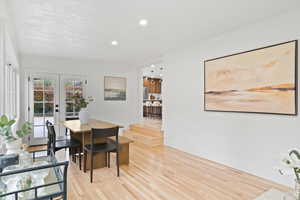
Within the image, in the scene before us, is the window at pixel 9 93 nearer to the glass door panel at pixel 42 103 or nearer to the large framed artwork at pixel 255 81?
Result: the glass door panel at pixel 42 103

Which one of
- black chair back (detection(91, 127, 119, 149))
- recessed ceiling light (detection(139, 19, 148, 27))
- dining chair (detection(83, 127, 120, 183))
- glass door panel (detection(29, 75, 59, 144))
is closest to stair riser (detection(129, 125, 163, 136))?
A: dining chair (detection(83, 127, 120, 183))

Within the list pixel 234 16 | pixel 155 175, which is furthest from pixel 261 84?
pixel 155 175

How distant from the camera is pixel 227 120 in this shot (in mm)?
3324

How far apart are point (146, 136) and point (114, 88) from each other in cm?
211

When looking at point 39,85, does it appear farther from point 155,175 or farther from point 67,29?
point 155,175

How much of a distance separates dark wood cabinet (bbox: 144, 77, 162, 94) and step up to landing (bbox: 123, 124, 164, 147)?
20.0ft

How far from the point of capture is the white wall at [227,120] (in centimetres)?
262

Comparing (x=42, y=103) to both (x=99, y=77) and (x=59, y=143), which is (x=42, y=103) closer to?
(x=99, y=77)

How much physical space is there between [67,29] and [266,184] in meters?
4.00

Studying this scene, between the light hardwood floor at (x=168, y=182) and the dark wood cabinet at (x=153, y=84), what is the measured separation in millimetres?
8567

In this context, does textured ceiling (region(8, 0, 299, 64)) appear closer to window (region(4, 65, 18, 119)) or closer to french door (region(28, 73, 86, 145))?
window (region(4, 65, 18, 119))

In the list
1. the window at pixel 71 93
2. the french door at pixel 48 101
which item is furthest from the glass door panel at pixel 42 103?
the window at pixel 71 93

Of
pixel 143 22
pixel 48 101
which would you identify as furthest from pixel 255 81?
pixel 48 101

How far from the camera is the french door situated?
5020 millimetres
